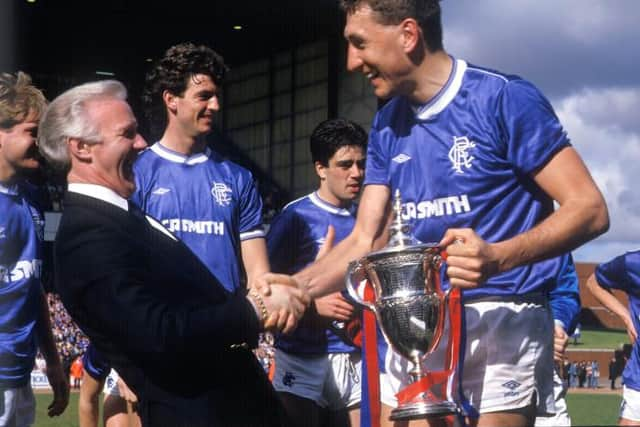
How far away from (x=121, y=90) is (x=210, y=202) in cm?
162

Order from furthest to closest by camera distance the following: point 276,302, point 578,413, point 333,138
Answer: point 578,413, point 333,138, point 276,302

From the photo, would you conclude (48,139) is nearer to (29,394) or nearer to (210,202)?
(210,202)

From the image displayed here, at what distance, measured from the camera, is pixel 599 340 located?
35188 millimetres

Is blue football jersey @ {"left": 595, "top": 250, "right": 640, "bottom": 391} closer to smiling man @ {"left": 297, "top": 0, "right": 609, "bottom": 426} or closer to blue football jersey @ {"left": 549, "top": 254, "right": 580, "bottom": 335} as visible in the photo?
blue football jersey @ {"left": 549, "top": 254, "right": 580, "bottom": 335}

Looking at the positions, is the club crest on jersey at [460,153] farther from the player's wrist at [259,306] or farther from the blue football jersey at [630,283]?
the blue football jersey at [630,283]

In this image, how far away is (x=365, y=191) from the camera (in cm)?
312

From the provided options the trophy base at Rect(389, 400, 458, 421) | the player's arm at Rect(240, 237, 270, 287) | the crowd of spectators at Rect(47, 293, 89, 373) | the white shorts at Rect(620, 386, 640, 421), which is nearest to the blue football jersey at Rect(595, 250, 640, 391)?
the white shorts at Rect(620, 386, 640, 421)

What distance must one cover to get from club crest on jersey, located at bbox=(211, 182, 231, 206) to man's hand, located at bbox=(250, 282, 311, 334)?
188 centimetres

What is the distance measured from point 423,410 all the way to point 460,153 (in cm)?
70

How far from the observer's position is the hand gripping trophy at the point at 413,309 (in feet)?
8.29

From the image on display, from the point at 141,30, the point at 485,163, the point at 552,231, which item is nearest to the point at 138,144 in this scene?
the point at 485,163

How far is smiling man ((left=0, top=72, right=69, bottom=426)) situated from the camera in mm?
4184

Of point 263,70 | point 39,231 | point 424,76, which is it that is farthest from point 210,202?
point 263,70

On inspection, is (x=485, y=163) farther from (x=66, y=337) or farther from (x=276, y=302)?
(x=66, y=337)
